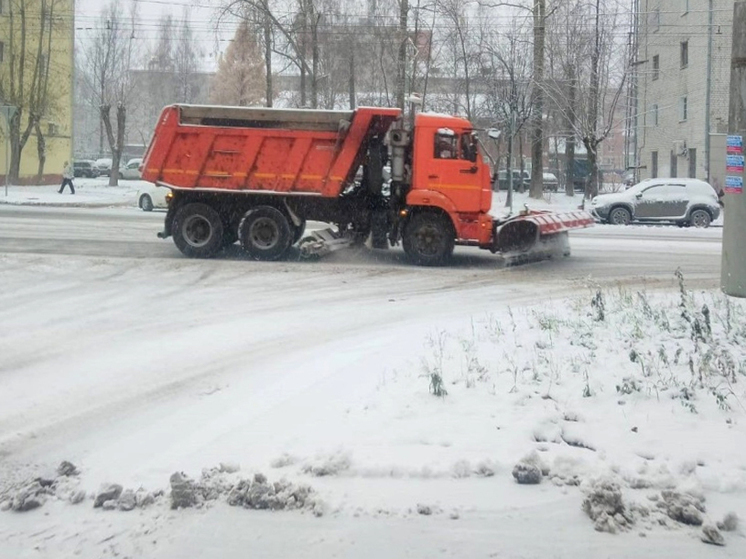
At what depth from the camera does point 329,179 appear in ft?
54.4

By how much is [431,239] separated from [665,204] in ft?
45.1

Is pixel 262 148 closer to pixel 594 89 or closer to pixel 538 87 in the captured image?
pixel 594 89

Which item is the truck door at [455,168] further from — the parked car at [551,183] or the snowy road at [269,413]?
the parked car at [551,183]

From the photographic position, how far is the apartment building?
39969 mm

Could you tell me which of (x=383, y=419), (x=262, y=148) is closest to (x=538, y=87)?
(x=262, y=148)

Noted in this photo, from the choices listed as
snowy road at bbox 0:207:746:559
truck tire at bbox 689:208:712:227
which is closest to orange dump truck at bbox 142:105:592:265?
snowy road at bbox 0:207:746:559

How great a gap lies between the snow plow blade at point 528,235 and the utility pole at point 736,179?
18.6 ft

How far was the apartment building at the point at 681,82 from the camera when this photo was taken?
40.0m

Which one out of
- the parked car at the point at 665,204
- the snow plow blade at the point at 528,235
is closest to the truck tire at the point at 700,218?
the parked car at the point at 665,204

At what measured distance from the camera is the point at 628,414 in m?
6.57

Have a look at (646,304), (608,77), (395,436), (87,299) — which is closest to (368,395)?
(395,436)

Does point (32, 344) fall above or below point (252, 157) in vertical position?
below

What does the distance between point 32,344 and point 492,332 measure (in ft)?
15.1

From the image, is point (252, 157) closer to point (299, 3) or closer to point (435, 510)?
point (435, 510)
